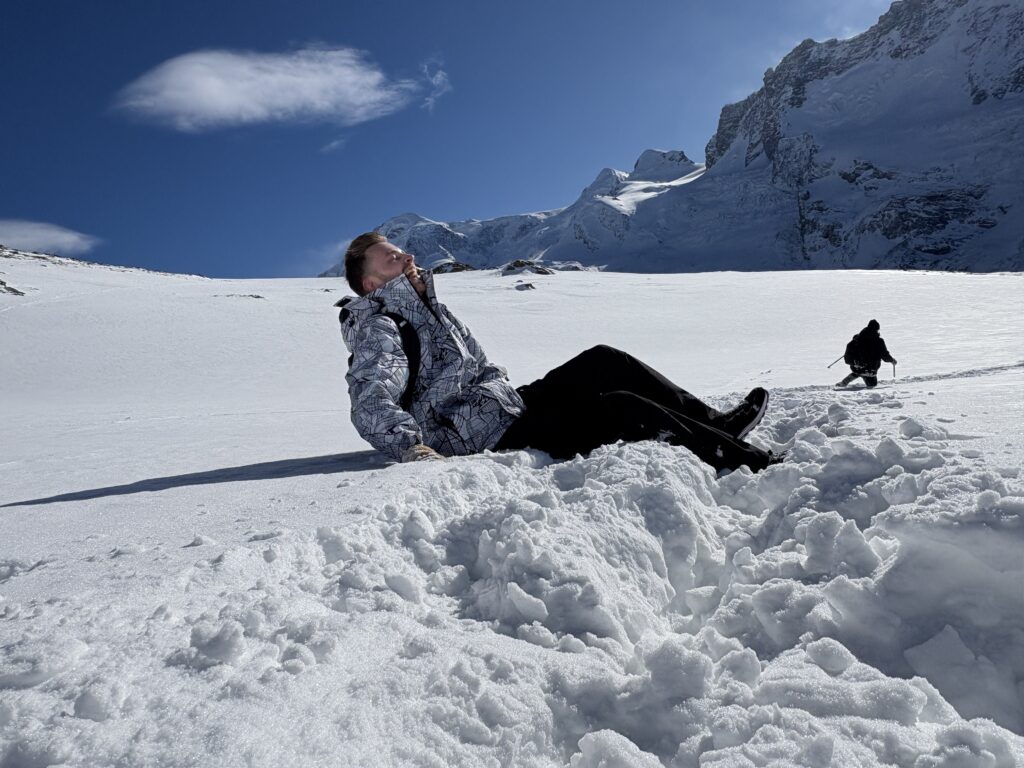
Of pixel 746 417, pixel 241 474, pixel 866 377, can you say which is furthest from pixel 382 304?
pixel 866 377

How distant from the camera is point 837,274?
27.2 metres

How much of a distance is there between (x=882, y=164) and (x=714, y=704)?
124m

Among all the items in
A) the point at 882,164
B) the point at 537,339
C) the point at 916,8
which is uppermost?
the point at 916,8

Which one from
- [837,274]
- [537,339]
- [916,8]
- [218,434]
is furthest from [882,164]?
[218,434]

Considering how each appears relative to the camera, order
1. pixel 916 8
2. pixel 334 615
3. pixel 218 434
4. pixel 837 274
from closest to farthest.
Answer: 1. pixel 334 615
2. pixel 218 434
3. pixel 837 274
4. pixel 916 8

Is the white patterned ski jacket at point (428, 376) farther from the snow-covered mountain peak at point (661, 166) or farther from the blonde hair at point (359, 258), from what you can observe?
the snow-covered mountain peak at point (661, 166)

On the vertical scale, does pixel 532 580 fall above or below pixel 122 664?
below

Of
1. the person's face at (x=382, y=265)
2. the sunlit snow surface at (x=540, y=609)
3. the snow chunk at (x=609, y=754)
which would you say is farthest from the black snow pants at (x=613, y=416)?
the snow chunk at (x=609, y=754)

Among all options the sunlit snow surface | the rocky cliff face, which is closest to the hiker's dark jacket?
the sunlit snow surface

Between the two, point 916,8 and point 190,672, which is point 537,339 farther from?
point 916,8

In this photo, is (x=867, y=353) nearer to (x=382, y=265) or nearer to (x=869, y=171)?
(x=382, y=265)

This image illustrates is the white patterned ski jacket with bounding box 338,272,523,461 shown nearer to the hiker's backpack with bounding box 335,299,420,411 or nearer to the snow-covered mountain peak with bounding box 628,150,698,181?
the hiker's backpack with bounding box 335,299,420,411

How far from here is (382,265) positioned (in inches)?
118

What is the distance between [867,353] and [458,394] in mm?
5800
